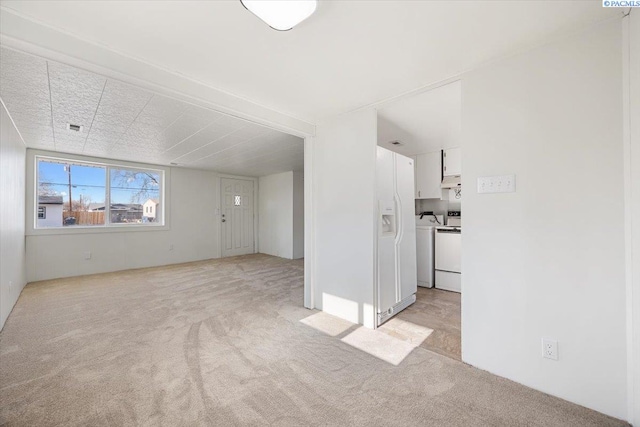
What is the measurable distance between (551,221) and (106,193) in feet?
22.3

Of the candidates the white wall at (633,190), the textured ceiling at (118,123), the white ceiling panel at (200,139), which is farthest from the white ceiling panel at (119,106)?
the white wall at (633,190)

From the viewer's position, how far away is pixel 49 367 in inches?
73.8

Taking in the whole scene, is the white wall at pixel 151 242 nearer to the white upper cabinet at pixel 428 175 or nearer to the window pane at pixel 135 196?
the window pane at pixel 135 196

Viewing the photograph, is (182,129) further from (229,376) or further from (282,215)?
(282,215)

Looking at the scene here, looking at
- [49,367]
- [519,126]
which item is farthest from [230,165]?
[519,126]

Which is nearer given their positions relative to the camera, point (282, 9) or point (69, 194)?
point (282, 9)

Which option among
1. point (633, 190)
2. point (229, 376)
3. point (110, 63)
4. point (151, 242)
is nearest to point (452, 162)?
point (633, 190)

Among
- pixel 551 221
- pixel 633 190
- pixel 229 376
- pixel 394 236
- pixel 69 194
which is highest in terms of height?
pixel 69 194

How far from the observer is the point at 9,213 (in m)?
2.86

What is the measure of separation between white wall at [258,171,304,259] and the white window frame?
242 centimetres

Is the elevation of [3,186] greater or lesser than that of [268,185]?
lesser

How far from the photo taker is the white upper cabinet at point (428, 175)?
420 cm

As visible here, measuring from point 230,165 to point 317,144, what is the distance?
327cm

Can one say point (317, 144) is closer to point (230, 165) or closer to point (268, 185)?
point (230, 165)
